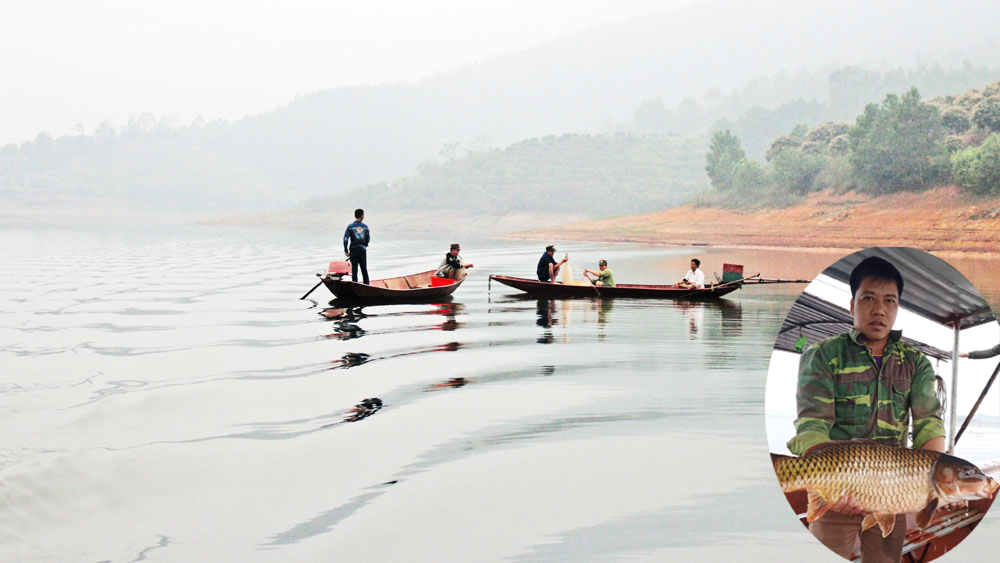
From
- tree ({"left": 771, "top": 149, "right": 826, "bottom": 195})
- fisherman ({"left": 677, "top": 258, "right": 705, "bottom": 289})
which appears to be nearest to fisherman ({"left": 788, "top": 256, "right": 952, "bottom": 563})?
fisherman ({"left": 677, "top": 258, "right": 705, "bottom": 289})

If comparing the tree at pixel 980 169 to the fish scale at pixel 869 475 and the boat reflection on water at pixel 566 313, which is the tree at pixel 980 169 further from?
the fish scale at pixel 869 475

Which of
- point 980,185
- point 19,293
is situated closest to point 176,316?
point 19,293

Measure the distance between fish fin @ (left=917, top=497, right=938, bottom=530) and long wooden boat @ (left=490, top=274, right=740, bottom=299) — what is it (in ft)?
72.6

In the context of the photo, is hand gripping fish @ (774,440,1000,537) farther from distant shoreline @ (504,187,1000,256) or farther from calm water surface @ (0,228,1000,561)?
distant shoreline @ (504,187,1000,256)

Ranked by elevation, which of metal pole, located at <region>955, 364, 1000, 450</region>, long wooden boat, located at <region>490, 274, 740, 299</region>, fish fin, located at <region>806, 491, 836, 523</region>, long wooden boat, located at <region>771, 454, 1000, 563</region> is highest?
metal pole, located at <region>955, 364, 1000, 450</region>

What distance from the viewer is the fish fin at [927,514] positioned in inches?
78.7

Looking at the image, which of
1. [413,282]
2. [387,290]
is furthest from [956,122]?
[387,290]

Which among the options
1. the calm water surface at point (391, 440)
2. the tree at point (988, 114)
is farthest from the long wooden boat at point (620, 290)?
the tree at point (988, 114)

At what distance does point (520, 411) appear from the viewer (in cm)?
1066

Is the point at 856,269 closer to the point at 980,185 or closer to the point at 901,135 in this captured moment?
the point at 980,185

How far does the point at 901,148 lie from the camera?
70000mm

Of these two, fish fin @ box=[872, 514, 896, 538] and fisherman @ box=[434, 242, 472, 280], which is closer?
fish fin @ box=[872, 514, 896, 538]

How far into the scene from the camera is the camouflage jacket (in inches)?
80.7

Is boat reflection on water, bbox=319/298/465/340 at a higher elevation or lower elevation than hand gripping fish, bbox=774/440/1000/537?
lower
